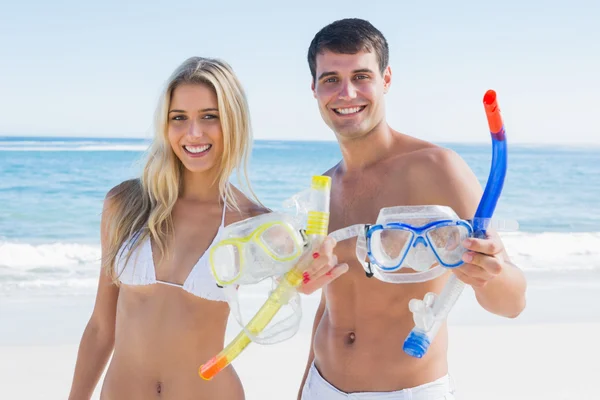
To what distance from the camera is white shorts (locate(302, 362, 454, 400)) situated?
7.89 ft

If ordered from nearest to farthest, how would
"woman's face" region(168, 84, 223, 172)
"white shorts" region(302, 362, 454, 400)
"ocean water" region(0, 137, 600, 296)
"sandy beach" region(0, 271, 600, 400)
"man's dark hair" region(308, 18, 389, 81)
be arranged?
"white shorts" region(302, 362, 454, 400), "man's dark hair" region(308, 18, 389, 81), "woman's face" region(168, 84, 223, 172), "sandy beach" region(0, 271, 600, 400), "ocean water" region(0, 137, 600, 296)

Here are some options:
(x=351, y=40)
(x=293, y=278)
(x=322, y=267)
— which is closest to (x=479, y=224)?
(x=322, y=267)

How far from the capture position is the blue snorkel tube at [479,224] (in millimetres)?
1688

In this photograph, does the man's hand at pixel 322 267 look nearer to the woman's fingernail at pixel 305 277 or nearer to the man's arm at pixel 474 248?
the woman's fingernail at pixel 305 277

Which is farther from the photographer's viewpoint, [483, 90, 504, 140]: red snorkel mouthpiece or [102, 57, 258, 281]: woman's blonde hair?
[102, 57, 258, 281]: woman's blonde hair

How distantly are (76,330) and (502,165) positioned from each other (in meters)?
5.47

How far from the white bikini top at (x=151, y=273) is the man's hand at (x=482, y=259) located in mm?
1050

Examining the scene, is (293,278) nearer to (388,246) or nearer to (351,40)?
(388,246)

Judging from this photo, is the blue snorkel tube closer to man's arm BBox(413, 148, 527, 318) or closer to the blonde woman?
man's arm BBox(413, 148, 527, 318)

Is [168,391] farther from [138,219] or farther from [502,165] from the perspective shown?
[502,165]

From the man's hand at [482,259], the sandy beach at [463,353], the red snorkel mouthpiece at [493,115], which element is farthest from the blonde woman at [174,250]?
the sandy beach at [463,353]

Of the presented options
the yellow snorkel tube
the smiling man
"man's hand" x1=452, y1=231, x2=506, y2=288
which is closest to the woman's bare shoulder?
the smiling man

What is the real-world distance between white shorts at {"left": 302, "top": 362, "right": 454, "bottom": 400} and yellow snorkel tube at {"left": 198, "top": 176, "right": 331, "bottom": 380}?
2.19 feet

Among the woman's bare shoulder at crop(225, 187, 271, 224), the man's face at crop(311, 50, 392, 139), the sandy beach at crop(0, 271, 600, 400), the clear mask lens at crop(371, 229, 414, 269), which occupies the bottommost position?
the sandy beach at crop(0, 271, 600, 400)
